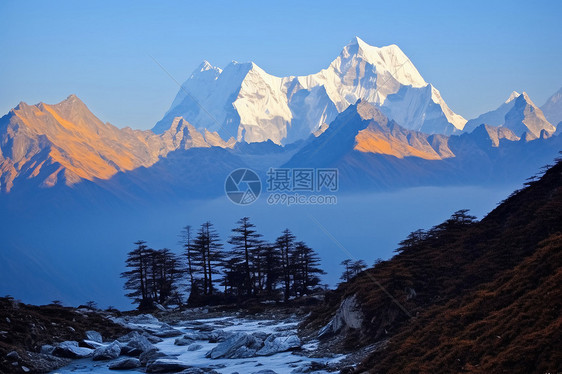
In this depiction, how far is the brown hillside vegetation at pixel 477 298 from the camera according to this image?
70.1 feet

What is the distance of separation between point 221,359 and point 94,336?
1259cm

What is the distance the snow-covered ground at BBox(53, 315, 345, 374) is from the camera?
104 ft

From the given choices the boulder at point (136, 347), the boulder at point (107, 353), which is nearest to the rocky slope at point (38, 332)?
the boulder at point (107, 353)

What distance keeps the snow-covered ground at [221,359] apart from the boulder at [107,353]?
507mm

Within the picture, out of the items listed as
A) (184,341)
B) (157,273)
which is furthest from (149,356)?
(157,273)

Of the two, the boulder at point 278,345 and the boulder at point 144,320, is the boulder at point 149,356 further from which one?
the boulder at point 144,320

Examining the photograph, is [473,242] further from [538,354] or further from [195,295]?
[195,295]

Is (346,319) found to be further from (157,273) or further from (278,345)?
(157,273)

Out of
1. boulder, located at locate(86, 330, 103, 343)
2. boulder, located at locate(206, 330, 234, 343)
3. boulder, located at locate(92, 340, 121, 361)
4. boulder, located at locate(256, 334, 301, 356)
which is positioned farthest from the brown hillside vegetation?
boulder, located at locate(86, 330, 103, 343)

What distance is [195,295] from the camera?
7312cm

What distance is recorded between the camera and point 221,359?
35.2 meters

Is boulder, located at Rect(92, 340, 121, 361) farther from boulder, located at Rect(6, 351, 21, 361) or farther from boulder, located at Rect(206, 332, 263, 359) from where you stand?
boulder, located at Rect(206, 332, 263, 359)

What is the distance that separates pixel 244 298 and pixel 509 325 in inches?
1893

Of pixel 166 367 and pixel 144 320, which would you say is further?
pixel 144 320
